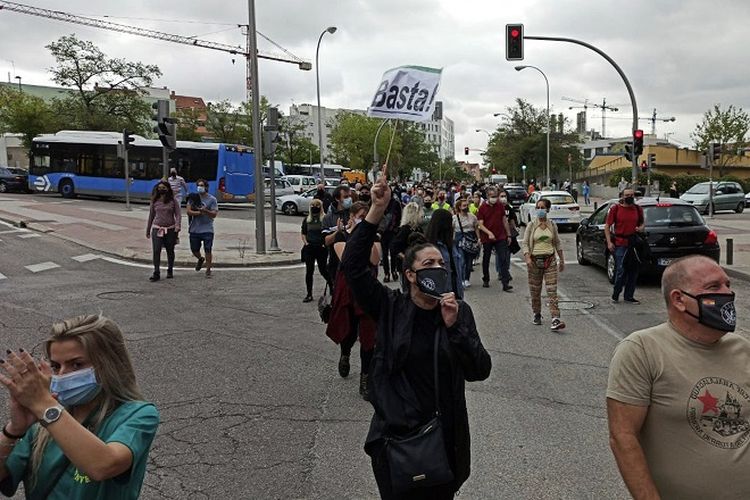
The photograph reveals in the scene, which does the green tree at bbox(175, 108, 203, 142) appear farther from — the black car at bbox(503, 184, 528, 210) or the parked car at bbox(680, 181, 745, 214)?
the parked car at bbox(680, 181, 745, 214)

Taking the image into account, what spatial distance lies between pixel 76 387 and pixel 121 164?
110ft

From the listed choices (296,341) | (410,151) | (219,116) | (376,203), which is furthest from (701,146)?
→ (376,203)

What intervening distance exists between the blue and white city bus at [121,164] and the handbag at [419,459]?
31.7m

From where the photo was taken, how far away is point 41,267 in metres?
13.8

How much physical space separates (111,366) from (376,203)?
1.47m

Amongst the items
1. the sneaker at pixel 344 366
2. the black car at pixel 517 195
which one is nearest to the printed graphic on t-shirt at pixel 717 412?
the sneaker at pixel 344 366

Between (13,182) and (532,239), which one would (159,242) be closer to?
(532,239)

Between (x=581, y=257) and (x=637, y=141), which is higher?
(x=637, y=141)

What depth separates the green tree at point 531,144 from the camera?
61.6m

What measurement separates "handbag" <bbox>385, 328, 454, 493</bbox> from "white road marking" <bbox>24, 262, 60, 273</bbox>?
1246 cm

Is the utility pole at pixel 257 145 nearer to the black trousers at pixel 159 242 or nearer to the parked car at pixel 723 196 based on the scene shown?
the black trousers at pixel 159 242

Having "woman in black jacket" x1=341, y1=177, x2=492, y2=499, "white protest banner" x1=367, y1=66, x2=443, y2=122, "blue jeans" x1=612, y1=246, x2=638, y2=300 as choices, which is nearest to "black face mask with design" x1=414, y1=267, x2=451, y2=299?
"woman in black jacket" x1=341, y1=177, x2=492, y2=499

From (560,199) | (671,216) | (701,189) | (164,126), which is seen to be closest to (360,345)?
(671,216)

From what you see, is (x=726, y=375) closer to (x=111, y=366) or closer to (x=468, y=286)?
(x=111, y=366)
